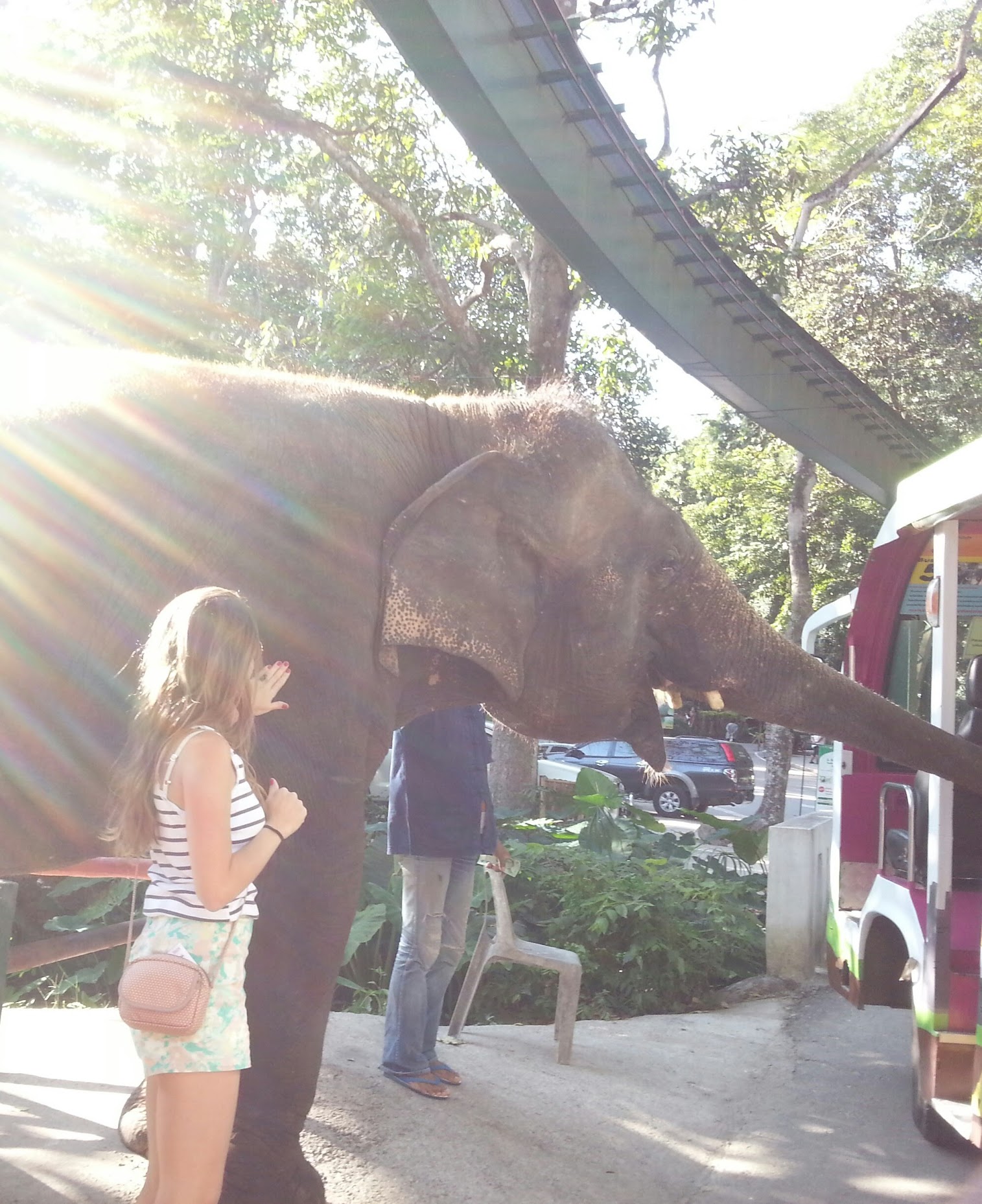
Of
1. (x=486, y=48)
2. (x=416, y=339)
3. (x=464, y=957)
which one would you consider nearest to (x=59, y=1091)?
(x=464, y=957)

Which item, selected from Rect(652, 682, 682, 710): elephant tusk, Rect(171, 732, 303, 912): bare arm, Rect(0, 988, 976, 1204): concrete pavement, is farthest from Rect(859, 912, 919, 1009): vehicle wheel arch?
Rect(171, 732, 303, 912): bare arm

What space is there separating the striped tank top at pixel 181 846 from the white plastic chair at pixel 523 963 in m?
3.10

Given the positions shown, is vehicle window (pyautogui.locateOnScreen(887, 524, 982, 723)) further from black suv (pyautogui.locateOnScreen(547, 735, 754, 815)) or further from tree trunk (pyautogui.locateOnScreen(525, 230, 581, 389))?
black suv (pyautogui.locateOnScreen(547, 735, 754, 815))

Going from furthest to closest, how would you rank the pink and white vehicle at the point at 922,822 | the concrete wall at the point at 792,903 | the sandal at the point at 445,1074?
the concrete wall at the point at 792,903 → the sandal at the point at 445,1074 → the pink and white vehicle at the point at 922,822

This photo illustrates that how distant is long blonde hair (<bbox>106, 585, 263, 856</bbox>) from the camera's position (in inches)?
101

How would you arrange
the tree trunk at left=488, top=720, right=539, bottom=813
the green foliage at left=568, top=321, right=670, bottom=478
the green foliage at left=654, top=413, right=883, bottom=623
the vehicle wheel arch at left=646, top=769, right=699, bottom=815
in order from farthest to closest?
the vehicle wheel arch at left=646, top=769, right=699, bottom=815
the green foliage at left=654, top=413, right=883, bottom=623
the green foliage at left=568, top=321, right=670, bottom=478
the tree trunk at left=488, top=720, right=539, bottom=813

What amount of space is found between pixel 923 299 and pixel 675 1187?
1697 centimetres

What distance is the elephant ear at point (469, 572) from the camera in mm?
3312

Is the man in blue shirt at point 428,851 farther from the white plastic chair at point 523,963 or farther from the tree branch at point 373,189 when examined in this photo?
the tree branch at point 373,189

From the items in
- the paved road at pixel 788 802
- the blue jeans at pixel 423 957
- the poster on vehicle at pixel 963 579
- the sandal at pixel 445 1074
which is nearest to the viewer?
the blue jeans at pixel 423 957

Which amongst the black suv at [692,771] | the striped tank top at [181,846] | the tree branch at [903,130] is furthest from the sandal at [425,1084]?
the black suv at [692,771]

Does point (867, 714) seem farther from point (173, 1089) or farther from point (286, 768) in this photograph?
point (173, 1089)

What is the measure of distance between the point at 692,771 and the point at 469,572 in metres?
24.0

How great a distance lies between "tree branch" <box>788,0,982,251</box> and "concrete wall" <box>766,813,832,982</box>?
963 centimetres
